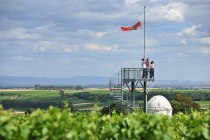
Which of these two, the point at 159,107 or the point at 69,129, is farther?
the point at 159,107

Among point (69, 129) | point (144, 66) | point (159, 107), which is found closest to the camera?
point (69, 129)

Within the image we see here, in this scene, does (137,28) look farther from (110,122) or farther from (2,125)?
(2,125)

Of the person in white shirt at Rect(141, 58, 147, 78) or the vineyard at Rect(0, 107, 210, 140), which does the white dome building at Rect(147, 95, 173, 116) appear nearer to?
the person in white shirt at Rect(141, 58, 147, 78)

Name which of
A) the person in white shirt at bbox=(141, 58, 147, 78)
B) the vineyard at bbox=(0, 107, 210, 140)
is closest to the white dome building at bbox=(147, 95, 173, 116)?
the person in white shirt at bbox=(141, 58, 147, 78)

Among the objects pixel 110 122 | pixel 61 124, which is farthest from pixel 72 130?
pixel 110 122

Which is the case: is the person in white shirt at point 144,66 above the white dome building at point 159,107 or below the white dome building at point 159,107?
above

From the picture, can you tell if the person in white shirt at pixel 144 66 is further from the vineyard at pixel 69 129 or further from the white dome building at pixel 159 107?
the vineyard at pixel 69 129

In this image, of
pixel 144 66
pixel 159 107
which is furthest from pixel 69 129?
pixel 159 107

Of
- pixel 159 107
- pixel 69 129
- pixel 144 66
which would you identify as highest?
pixel 144 66

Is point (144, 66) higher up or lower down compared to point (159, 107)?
higher up

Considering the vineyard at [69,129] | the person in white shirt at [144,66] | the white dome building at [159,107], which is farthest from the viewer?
the white dome building at [159,107]

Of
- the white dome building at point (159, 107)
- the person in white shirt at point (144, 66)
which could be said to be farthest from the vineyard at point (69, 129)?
the white dome building at point (159, 107)

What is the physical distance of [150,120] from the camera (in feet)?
49.5

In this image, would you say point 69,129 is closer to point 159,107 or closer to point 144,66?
point 144,66
